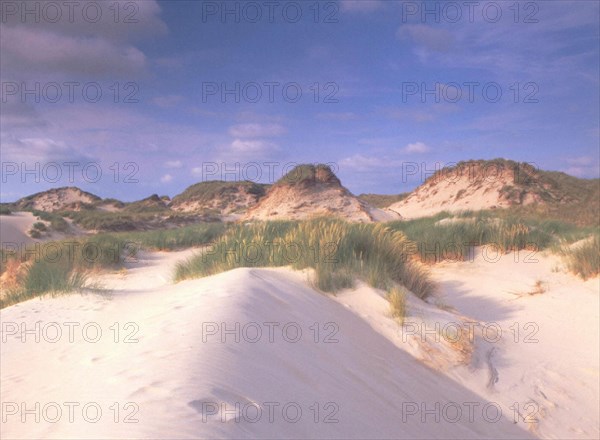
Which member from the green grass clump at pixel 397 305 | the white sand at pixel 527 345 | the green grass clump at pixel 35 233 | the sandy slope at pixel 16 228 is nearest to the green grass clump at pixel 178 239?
the white sand at pixel 527 345

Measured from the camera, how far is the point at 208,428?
212 centimetres

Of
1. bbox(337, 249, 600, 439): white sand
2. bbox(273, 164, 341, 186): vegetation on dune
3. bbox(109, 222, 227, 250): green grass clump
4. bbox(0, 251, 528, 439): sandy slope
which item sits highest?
bbox(273, 164, 341, 186): vegetation on dune

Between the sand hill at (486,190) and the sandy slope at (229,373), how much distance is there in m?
23.0

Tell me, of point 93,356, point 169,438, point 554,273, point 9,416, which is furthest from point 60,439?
point 554,273

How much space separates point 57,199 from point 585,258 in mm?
57174

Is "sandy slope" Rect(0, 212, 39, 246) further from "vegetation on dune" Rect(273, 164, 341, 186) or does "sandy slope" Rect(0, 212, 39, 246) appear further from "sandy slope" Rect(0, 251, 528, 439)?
"sandy slope" Rect(0, 251, 528, 439)

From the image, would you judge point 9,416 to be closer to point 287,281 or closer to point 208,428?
point 208,428

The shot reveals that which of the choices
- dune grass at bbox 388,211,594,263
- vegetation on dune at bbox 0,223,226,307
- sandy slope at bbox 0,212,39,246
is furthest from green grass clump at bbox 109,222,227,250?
sandy slope at bbox 0,212,39,246

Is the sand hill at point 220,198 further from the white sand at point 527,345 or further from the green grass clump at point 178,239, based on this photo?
the white sand at point 527,345

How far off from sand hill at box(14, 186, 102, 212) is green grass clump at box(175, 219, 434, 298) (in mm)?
48076

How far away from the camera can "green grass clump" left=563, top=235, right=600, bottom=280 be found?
9.07m

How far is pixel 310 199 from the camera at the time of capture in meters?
23.9

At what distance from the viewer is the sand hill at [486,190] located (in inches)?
1045

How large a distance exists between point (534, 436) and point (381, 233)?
4.20 m
